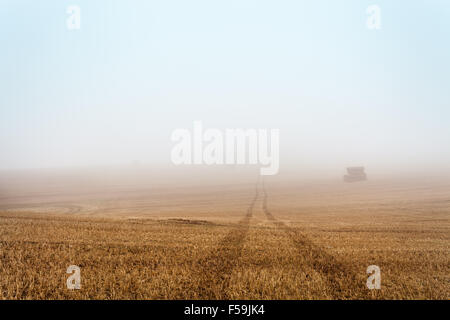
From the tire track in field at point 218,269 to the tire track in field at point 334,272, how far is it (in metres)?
2.79

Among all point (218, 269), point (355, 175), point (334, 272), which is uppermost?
point (218, 269)

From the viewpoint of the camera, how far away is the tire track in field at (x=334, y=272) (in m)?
6.63

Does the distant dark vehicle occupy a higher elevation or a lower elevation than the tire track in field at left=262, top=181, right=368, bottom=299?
lower

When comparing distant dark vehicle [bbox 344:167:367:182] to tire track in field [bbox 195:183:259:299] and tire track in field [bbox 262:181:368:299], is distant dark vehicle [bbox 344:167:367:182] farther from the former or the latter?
tire track in field [bbox 195:183:259:299]

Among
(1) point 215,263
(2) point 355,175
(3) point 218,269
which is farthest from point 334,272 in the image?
(2) point 355,175

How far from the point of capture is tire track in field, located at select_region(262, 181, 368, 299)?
21.7 ft

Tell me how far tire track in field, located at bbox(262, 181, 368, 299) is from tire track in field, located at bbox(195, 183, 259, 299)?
2790 mm

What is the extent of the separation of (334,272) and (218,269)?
381cm

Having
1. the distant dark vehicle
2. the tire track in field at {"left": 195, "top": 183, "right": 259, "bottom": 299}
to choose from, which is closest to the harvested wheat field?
the tire track in field at {"left": 195, "top": 183, "right": 259, "bottom": 299}

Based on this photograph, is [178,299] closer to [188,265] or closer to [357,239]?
[188,265]

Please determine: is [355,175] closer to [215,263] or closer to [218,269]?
[215,263]

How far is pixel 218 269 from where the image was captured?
26.5ft

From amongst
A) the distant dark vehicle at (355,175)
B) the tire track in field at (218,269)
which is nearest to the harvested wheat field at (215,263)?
the tire track in field at (218,269)

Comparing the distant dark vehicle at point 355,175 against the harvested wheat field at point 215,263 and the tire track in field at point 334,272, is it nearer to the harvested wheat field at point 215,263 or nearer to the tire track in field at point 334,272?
the harvested wheat field at point 215,263
